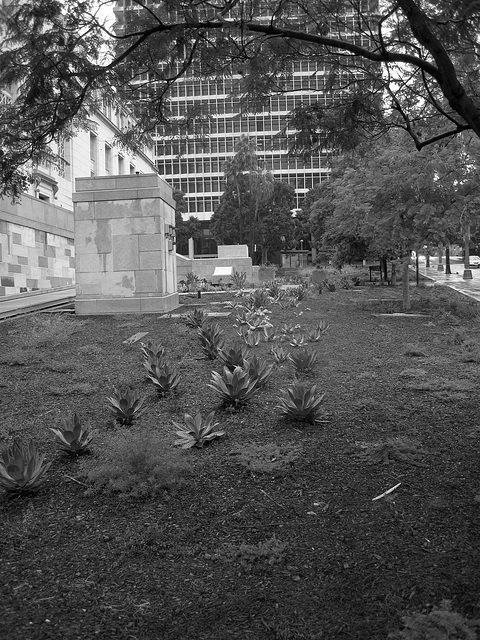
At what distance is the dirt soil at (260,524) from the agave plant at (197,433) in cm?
8

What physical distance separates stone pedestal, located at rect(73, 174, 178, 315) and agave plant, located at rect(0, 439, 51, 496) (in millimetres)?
10174

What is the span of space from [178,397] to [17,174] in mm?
2752

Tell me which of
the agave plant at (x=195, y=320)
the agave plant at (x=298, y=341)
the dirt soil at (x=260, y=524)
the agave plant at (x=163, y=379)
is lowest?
the dirt soil at (x=260, y=524)

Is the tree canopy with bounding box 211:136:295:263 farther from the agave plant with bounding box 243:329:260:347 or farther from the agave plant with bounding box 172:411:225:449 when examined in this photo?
the agave plant with bounding box 172:411:225:449

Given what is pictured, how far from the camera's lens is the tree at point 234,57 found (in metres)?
4.20

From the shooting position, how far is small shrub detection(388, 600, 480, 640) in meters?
2.37

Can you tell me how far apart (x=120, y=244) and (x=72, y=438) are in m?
9.95

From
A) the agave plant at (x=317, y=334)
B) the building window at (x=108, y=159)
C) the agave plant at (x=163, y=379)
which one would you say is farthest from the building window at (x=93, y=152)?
the agave plant at (x=163, y=379)

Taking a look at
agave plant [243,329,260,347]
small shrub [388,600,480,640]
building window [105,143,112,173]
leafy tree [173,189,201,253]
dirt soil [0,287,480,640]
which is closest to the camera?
small shrub [388,600,480,640]

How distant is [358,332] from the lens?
1114cm

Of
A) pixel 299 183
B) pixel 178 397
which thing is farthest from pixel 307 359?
pixel 299 183

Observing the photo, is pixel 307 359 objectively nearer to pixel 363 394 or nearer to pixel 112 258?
pixel 363 394

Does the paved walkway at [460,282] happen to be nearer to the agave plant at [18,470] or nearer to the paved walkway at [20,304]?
the paved walkway at [20,304]

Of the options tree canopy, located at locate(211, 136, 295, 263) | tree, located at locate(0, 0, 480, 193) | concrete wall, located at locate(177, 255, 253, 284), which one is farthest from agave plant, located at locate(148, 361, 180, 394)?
tree canopy, located at locate(211, 136, 295, 263)
